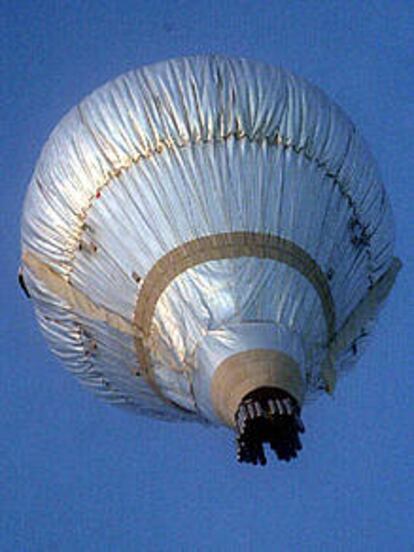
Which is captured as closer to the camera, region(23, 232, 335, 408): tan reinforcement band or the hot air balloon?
the hot air balloon

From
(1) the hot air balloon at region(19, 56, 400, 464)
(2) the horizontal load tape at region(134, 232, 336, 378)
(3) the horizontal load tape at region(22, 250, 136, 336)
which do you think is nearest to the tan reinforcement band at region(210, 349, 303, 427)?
(1) the hot air balloon at region(19, 56, 400, 464)

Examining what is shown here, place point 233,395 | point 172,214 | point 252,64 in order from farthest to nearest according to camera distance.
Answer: point 252,64
point 172,214
point 233,395

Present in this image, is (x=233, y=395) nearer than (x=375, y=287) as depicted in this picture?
Yes

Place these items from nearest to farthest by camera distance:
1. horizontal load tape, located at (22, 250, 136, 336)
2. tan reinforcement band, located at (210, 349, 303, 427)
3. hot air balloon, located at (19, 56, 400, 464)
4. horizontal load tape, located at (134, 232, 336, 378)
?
1. tan reinforcement band, located at (210, 349, 303, 427)
2. hot air balloon, located at (19, 56, 400, 464)
3. horizontal load tape, located at (134, 232, 336, 378)
4. horizontal load tape, located at (22, 250, 136, 336)

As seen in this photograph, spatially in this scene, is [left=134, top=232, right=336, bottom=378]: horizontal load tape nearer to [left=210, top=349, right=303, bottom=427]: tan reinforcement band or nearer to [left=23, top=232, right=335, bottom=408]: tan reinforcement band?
[left=23, top=232, right=335, bottom=408]: tan reinforcement band

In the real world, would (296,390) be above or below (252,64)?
below

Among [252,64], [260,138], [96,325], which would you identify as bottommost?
[96,325]

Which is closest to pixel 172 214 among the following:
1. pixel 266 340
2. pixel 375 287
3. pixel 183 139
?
pixel 183 139

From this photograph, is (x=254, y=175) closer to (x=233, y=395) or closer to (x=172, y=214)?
(x=172, y=214)
